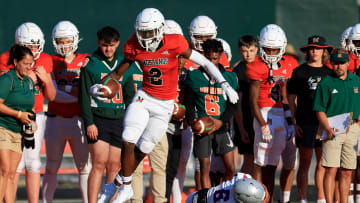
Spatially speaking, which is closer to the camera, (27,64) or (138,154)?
(138,154)

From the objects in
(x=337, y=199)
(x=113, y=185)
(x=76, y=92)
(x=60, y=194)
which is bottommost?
(x=60, y=194)

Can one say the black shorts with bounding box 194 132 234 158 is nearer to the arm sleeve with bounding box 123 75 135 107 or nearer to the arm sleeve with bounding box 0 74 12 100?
the arm sleeve with bounding box 123 75 135 107

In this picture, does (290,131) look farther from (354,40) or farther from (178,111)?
(354,40)

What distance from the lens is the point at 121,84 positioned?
8203 mm

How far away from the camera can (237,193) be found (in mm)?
6469

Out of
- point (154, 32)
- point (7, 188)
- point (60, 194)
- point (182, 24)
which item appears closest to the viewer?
point (154, 32)

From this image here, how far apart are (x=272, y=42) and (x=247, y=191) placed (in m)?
2.68

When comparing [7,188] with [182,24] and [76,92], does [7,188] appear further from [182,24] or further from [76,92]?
[182,24]

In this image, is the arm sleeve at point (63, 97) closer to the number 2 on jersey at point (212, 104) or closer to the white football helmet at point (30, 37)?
the white football helmet at point (30, 37)

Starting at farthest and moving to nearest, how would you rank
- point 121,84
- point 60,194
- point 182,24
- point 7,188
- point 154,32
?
point 182,24, point 60,194, point 121,84, point 7,188, point 154,32

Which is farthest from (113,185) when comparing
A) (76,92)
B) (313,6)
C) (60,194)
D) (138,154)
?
(313,6)

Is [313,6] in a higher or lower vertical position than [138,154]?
higher

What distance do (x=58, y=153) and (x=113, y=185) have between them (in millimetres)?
1331

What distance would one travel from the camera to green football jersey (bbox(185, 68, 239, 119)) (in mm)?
8195
